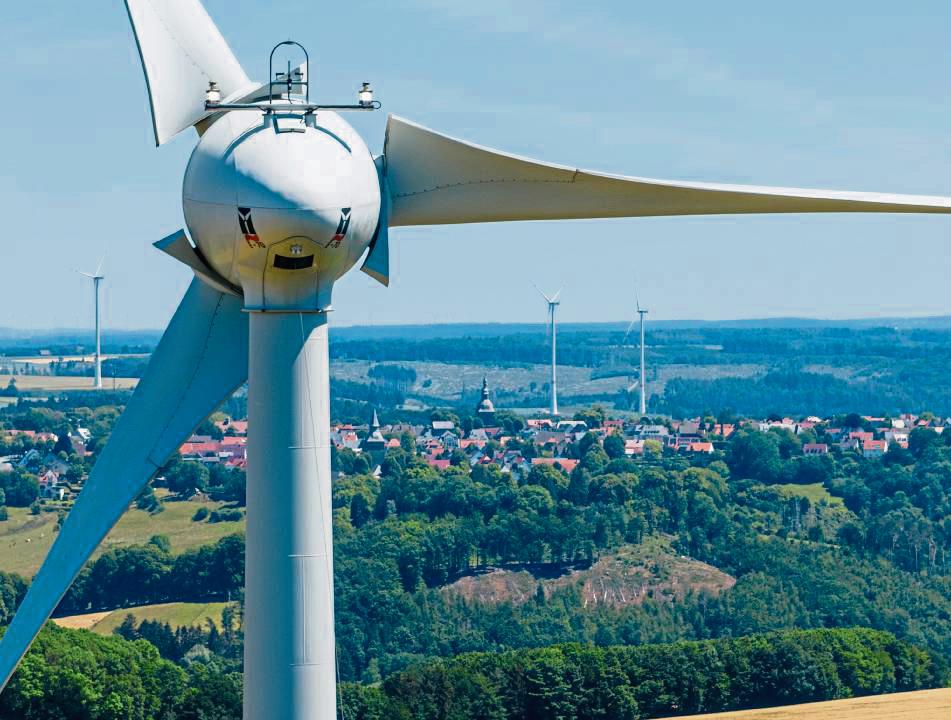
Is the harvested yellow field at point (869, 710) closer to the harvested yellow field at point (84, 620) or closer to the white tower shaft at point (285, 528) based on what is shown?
the white tower shaft at point (285, 528)

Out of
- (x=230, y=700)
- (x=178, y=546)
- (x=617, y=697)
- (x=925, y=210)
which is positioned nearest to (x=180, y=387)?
(x=925, y=210)

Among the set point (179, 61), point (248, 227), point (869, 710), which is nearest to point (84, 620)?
point (869, 710)

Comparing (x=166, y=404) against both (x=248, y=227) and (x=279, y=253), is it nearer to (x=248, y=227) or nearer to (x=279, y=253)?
(x=279, y=253)

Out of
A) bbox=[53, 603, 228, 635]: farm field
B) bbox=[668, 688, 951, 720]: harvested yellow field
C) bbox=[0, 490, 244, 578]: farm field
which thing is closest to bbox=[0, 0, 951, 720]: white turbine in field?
bbox=[668, 688, 951, 720]: harvested yellow field

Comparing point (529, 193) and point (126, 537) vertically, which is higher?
point (529, 193)

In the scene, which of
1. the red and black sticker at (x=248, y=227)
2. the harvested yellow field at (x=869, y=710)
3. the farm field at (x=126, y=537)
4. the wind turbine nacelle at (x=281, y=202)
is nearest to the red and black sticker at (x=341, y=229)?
the wind turbine nacelle at (x=281, y=202)
